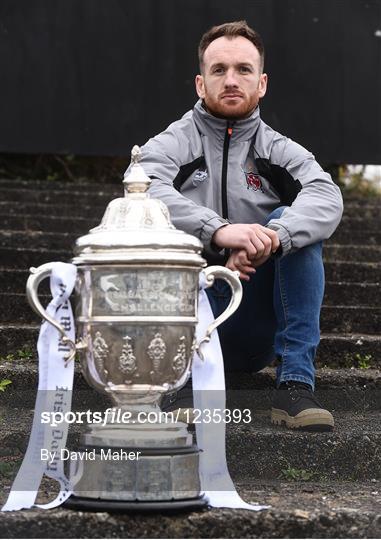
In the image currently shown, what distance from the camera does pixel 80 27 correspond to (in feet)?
20.4

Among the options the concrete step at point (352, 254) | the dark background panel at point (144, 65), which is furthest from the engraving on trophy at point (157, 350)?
the dark background panel at point (144, 65)

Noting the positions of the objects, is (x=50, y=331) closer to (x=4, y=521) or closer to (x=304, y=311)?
(x=4, y=521)

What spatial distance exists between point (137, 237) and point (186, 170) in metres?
0.88

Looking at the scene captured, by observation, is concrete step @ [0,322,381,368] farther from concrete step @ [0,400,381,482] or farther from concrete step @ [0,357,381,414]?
concrete step @ [0,400,381,482]

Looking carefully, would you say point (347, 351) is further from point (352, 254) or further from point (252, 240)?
point (352, 254)

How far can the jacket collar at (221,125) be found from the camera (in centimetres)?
328

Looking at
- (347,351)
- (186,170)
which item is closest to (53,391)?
(186,170)

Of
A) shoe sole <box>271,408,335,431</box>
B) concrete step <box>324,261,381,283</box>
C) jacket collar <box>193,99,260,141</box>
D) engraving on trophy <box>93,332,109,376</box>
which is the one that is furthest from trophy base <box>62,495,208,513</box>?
concrete step <box>324,261,381,283</box>

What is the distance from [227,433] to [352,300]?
56.0 inches

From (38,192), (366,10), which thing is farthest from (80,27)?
(366,10)

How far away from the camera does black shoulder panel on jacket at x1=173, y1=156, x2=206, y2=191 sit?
3213 mm

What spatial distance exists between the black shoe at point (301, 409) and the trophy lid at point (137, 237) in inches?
29.6

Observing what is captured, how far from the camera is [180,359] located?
2402mm

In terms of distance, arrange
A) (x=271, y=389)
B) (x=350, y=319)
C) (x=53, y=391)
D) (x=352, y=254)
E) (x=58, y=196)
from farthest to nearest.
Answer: (x=58, y=196) < (x=352, y=254) < (x=350, y=319) < (x=271, y=389) < (x=53, y=391)
